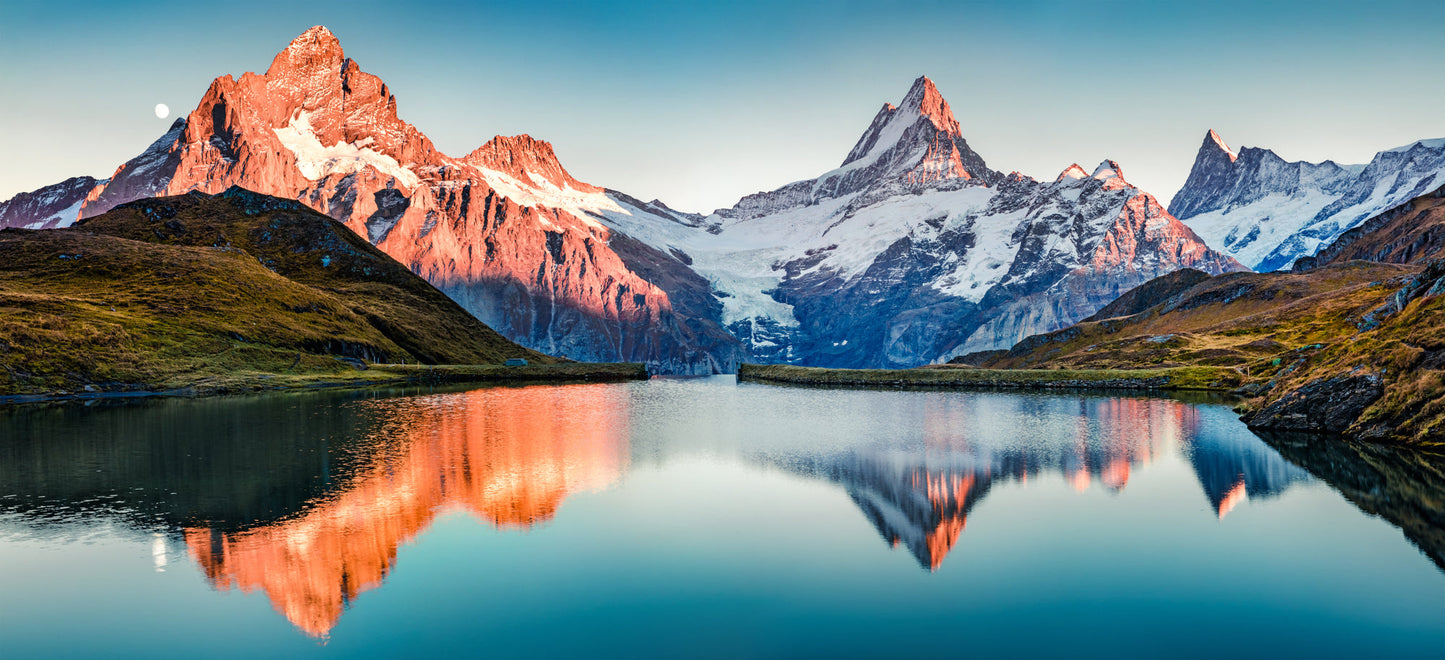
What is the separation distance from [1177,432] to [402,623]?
6807cm

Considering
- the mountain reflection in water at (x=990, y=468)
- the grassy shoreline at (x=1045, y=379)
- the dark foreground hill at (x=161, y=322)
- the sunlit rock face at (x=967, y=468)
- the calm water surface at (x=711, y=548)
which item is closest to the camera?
the calm water surface at (x=711, y=548)

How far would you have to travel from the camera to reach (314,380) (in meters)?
130

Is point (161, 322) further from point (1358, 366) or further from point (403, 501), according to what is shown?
point (1358, 366)

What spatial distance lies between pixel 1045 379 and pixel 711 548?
132614 mm

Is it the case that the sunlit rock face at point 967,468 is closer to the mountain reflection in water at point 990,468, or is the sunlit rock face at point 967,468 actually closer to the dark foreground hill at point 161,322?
the mountain reflection in water at point 990,468

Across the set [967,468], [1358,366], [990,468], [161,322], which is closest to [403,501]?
[967,468]

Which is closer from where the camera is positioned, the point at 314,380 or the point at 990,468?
the point at 990,468

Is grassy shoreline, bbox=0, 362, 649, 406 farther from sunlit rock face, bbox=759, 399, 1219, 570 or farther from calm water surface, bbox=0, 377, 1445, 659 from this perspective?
sunlit rock face, bbox=759, 399, 1219, 570

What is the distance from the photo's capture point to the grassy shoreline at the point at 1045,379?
128 metres

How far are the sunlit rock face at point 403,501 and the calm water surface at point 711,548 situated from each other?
20cm

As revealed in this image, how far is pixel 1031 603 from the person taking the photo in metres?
25.9

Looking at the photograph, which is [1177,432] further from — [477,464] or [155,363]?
[155,363]

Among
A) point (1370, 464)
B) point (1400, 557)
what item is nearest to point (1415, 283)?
point (1370, 464)

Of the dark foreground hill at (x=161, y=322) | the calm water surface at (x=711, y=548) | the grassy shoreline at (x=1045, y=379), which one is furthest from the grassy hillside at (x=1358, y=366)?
the dark foreground hill at (x=161, y=322)
